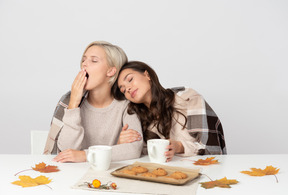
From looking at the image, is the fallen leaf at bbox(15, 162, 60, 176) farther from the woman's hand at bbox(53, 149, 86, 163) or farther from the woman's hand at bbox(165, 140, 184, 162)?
the woman's hand at bbox(165, 140, 184, 162)

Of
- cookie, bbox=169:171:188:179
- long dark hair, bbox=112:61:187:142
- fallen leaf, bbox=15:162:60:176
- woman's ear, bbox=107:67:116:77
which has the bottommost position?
fallen leaf, bbox=15:162:60:176

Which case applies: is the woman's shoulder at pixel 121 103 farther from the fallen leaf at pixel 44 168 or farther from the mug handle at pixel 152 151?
the fallen leaf at pixel 44 168

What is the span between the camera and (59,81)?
325cm

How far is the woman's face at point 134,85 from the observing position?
6.58ft

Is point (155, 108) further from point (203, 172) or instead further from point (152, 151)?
point (203, 172)

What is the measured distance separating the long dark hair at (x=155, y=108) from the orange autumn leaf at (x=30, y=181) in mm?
766

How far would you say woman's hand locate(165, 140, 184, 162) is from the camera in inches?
64.1

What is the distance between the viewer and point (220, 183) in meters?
1.30

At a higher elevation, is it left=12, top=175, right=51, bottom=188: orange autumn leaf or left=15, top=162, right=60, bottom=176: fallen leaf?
left=15, top=162, right=60, bottom=176: fallen leaf

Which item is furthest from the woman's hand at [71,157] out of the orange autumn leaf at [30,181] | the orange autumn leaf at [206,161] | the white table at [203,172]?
the orange autumn leaf at [206,161]

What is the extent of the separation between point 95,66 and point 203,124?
0.61 m

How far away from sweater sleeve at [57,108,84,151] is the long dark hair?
0.29 meters

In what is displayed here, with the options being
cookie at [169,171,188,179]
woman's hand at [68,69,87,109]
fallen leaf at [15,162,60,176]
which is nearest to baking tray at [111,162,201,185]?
cookie at [169,171,188,179]

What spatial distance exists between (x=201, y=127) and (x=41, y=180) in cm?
93
